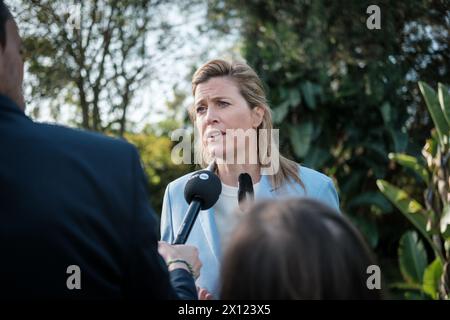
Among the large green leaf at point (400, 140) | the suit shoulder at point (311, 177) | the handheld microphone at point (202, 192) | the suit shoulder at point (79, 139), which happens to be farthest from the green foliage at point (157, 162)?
the suit shoulder at point (79, 139)

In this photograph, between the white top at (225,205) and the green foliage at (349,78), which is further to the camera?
the green foliage at (349,78)

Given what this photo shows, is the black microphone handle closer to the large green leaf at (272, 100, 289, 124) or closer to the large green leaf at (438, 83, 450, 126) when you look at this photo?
the large green leaf at (438, 83, 450, 126)

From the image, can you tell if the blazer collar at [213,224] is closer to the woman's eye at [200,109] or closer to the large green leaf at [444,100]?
the woman's eye at [200,109]

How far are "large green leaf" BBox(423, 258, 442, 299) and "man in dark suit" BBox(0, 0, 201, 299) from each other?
16.4 feet

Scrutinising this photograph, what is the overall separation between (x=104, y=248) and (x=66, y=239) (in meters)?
0.10

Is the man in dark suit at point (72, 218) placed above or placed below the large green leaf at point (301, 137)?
below

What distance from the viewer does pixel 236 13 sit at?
8.85 metres

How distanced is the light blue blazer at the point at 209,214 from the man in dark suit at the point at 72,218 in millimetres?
1031

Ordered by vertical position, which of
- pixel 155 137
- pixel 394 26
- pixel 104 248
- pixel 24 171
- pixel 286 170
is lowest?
pixel 104 248

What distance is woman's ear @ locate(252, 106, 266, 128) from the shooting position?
316 centimetres

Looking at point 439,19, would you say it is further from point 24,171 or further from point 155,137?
point 24,171

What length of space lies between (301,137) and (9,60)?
6650 millimetres

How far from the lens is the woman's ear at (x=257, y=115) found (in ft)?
10.4
